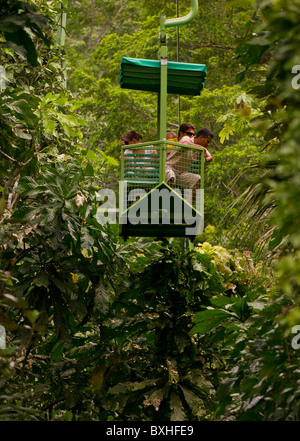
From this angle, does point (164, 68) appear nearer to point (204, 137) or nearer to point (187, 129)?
point (187, 129)

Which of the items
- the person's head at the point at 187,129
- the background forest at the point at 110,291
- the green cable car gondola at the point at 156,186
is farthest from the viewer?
the person's head at the point at 187,129

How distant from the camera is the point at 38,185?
4.30 meters

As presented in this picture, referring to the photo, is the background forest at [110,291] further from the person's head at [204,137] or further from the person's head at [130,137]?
the person's head at [204,137]

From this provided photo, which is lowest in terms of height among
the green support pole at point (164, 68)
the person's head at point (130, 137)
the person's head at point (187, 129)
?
the person's head at point (130, 137)

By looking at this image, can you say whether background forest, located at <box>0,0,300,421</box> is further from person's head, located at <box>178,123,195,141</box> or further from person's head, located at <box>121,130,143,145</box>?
person's head, located at <box>178,123,195,141</box>

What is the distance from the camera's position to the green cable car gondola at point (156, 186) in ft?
15.4

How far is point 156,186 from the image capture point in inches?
185

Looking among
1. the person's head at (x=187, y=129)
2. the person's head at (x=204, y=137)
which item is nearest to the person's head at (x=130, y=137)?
the person's head at (x=187, y=129)

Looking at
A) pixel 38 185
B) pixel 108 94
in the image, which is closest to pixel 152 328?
pixel 38 185

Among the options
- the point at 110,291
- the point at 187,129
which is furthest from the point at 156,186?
the point at 187,129

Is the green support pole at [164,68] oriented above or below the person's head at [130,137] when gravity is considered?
above

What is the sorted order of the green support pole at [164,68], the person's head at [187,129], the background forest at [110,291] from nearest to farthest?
the background forest at [110,291] → the green support pole at [164,68] → the person's head at [187,129]

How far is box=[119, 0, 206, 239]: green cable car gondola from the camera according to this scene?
470 centimetres

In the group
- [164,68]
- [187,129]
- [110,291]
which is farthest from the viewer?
[187,129]
